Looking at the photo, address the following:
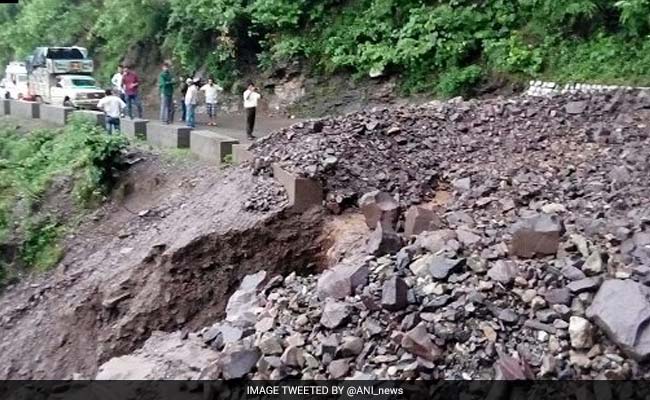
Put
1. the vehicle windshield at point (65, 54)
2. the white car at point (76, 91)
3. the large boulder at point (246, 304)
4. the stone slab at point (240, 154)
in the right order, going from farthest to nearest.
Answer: the vehicle windshield at point (65, 54) → the white car at point (76, 91) → the stone slab at point (240, 154) → the large boulder at point (246, 304)

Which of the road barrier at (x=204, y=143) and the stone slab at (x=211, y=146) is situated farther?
the stone slab at (x=211, y=146)

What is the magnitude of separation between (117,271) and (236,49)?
1176 cm

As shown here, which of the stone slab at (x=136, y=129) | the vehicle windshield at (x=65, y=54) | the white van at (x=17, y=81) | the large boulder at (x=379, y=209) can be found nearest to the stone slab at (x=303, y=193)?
the large boulder at (x=379, y=209)

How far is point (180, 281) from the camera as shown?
9438mm

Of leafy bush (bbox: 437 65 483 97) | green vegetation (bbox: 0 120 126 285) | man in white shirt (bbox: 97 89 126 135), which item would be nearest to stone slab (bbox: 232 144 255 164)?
green vegetation (bbox: 0 120 126 285)

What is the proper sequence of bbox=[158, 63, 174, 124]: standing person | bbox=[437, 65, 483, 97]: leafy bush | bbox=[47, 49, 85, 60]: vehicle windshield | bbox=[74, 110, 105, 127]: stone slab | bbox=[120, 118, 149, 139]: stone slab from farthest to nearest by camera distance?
1. bbox=[47, 49, 85, 60]: vehicle windshield
2. bbox=[158, 63, 174, 124]: standing person
3. bbox=[74, 110, 105, 127]: stone slab
4. bbox=[437, 65, 483, 97]: leafy bush
5. bbox=[120, 118, 149, 139]: stone slab

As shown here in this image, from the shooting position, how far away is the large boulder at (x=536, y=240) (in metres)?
6.51

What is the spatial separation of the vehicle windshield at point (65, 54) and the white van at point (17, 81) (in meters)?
2.58

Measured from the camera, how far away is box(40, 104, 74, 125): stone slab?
60.6ft

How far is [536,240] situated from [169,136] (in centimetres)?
963

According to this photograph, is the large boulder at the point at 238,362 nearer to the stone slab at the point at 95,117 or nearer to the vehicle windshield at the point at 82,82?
the stone slab at the point at 95,117

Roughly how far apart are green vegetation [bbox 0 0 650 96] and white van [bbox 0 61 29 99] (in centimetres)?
421

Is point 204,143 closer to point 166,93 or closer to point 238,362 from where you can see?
point 166,93

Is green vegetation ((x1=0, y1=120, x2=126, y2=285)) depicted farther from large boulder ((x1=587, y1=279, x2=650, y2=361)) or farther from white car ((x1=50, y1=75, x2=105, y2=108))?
large boulder ((x1=587, y1=279, x2=650, y2=361))
